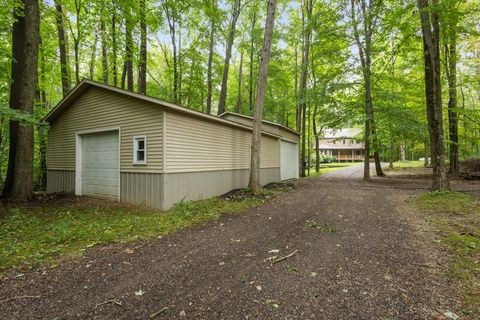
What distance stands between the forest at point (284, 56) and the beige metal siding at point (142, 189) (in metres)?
3.10

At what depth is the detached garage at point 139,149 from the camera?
6.88 meters

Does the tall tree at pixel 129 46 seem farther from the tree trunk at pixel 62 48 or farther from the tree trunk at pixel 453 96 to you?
the tree trunk at pixel 453 96

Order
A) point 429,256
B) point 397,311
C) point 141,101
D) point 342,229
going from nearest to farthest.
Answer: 1. point 397,311
2. point 429,256
3. point 342,229
4. point 141,101

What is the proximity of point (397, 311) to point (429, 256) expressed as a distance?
1846mm

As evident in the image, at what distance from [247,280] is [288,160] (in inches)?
527

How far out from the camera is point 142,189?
7.12 meters

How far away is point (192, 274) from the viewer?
3.07m

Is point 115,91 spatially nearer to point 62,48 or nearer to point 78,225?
point 78,225

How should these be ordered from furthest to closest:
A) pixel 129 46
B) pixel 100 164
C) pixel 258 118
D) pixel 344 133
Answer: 1. pixel 344 133
2. pixel 129 46
3. pixel 258 118
4. pixel 100 164

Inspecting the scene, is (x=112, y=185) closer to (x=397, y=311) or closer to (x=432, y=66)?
(x=397, y=311)

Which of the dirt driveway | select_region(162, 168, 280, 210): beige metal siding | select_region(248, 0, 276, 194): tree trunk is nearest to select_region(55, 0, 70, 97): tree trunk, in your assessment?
select_region(162, 168, 280, 210): beige metal siding

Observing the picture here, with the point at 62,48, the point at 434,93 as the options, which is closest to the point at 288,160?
the point at 434,93

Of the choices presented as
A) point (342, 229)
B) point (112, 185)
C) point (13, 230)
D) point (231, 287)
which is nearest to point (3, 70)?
point (112, 185)

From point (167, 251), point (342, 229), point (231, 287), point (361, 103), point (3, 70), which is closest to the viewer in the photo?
point (231, 287)
